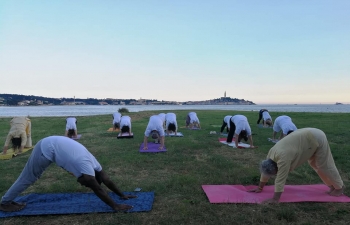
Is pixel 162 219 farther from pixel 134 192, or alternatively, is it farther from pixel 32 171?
pixel 32 171

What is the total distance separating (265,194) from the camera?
4.96 meters

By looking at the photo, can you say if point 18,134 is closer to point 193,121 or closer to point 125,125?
point 125,125

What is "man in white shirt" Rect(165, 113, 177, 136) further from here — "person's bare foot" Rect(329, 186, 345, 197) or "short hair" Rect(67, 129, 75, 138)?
"person's bare foot" Rect(329, 186, 345, 197)

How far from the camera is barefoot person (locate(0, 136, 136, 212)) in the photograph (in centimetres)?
398

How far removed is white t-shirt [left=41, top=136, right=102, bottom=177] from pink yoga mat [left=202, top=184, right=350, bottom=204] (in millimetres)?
2098

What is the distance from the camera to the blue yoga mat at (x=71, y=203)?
4.21 m

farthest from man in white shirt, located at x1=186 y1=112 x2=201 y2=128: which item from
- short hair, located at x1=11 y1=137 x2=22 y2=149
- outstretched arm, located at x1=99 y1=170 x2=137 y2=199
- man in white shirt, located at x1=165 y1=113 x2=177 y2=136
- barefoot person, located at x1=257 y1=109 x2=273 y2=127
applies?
outstretched arm, located at x1=99 y1=170 x2=137 y2=199

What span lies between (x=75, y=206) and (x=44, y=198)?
0.83 meters

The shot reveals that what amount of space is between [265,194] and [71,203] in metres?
3.39

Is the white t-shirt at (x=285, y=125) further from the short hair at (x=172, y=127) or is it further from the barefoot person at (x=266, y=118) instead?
the barefoot person at (x=266, y=118)

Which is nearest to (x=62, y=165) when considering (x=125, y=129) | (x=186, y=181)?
(x=186, y=181)

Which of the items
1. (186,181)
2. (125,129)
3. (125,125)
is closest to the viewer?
(186,181)

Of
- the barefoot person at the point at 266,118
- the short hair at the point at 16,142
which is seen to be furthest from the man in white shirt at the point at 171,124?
the short hair at the point at 16,142

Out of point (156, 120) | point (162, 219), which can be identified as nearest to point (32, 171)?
point (162, 219)
